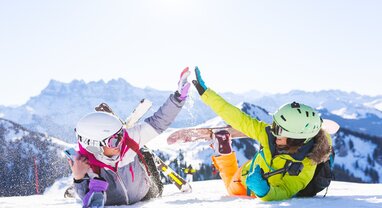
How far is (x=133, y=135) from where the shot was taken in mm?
6734

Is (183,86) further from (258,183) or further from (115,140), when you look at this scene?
(258,183)

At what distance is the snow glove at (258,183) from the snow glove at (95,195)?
6.64 ft

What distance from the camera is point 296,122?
19.9ft

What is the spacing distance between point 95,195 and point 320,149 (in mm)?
3169

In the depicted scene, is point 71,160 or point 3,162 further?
point 3,162

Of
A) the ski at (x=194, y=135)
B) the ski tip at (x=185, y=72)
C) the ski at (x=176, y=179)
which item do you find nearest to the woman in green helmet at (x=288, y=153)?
the ski tip at (x=185, y=72)

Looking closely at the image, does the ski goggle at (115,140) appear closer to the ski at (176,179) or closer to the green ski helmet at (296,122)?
the green ski helmet at (296,122)

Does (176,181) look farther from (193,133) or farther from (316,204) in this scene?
(316,204)

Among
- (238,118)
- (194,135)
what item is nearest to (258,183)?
(238,118)

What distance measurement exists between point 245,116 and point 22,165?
200 m

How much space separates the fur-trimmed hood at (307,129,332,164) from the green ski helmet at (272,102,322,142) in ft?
0.39

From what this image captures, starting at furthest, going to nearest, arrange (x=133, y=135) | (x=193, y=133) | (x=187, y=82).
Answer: (x=193, y=133), (x=187, y=82), (x=133, y=135)

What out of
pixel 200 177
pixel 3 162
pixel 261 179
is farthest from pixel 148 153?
pixel 3 162

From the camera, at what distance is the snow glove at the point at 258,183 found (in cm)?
584
